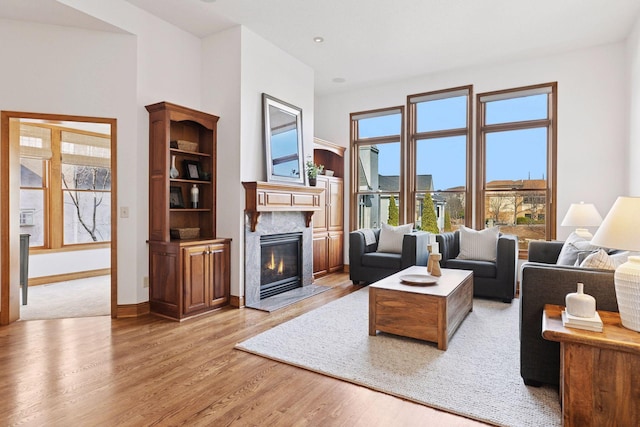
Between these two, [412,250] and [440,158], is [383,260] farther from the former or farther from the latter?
[440,158]

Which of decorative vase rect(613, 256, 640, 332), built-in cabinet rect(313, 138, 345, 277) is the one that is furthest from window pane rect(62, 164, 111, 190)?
decorative vase rect(613, 256, 640, 332)

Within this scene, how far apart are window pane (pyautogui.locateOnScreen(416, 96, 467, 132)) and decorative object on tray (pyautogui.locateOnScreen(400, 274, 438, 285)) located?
318cm

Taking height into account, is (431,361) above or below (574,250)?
below

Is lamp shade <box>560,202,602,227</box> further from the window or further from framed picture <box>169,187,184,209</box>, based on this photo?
the window

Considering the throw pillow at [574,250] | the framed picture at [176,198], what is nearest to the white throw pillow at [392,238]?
the throw pillow at [574,250]

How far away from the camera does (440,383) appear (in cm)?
239

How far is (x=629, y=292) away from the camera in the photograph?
181cm

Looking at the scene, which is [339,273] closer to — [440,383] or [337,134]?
[337,134]

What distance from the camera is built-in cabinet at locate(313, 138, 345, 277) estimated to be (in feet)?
19.8

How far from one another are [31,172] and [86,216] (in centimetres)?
101

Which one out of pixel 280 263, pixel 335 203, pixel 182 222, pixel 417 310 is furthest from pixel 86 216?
pixel 417 310

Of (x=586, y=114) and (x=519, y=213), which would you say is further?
(x=519, y=213)

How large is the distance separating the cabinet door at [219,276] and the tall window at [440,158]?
325 cm

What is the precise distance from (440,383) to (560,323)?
85 centimetres
